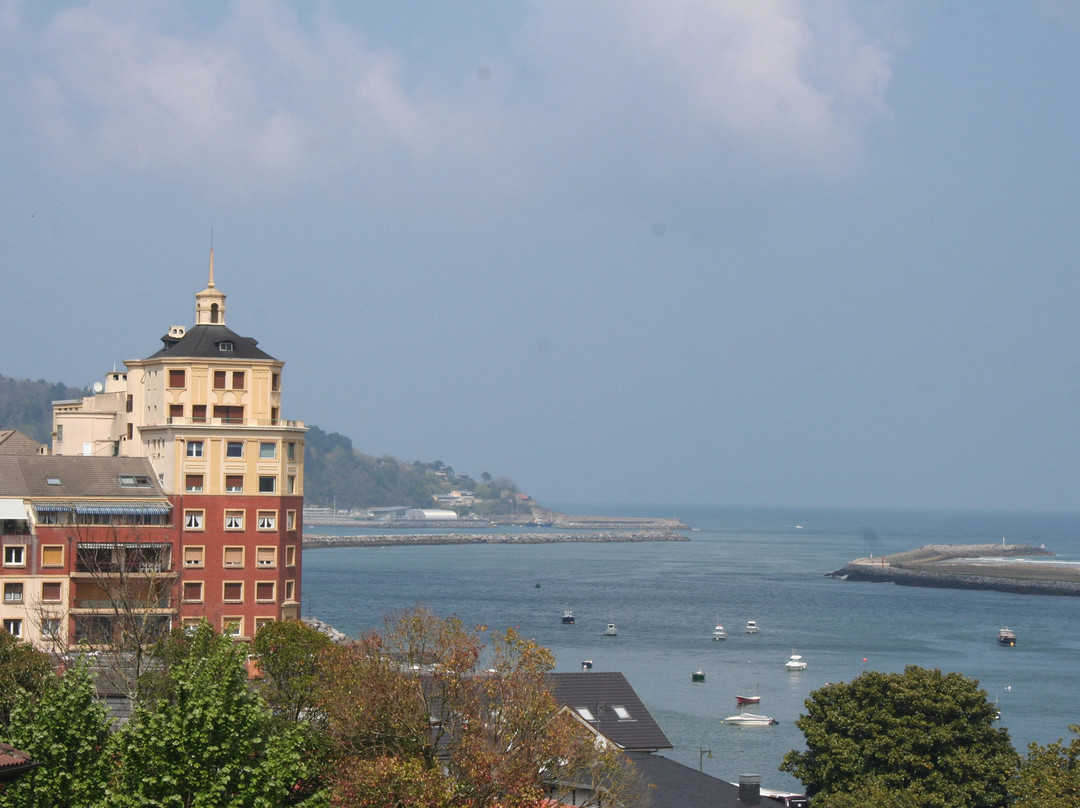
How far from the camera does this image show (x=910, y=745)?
1660 inches

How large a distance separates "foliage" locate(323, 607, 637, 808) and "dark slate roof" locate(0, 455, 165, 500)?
29654mm

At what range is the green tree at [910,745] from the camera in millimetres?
40969

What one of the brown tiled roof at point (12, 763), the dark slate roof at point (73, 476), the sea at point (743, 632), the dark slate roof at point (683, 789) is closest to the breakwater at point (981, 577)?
the sea at point (743, 632)

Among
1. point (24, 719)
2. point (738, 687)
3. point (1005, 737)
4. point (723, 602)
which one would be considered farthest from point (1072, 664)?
point (24, 719)

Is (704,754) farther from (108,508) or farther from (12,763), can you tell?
(12,763)

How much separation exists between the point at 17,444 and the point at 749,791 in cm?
4791

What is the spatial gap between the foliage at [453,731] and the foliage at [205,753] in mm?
2200

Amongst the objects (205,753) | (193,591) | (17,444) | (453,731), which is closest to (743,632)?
(17,444)

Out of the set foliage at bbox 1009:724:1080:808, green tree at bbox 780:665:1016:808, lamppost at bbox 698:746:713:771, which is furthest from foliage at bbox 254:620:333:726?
lamppost at bbox 698:746:713:771

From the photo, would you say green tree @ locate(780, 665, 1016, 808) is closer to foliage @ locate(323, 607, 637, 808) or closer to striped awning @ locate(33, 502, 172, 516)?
foliage @ locate(323, 607, 637, 808)

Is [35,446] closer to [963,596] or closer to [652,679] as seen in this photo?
[652,679]

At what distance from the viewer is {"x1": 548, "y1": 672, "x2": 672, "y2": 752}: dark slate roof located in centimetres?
4582

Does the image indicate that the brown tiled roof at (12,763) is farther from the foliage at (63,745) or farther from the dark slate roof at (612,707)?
the dark slate roof at (612,707)

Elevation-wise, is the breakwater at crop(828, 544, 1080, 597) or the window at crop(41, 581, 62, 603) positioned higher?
the window at crop(41, 581, 62, 603)
